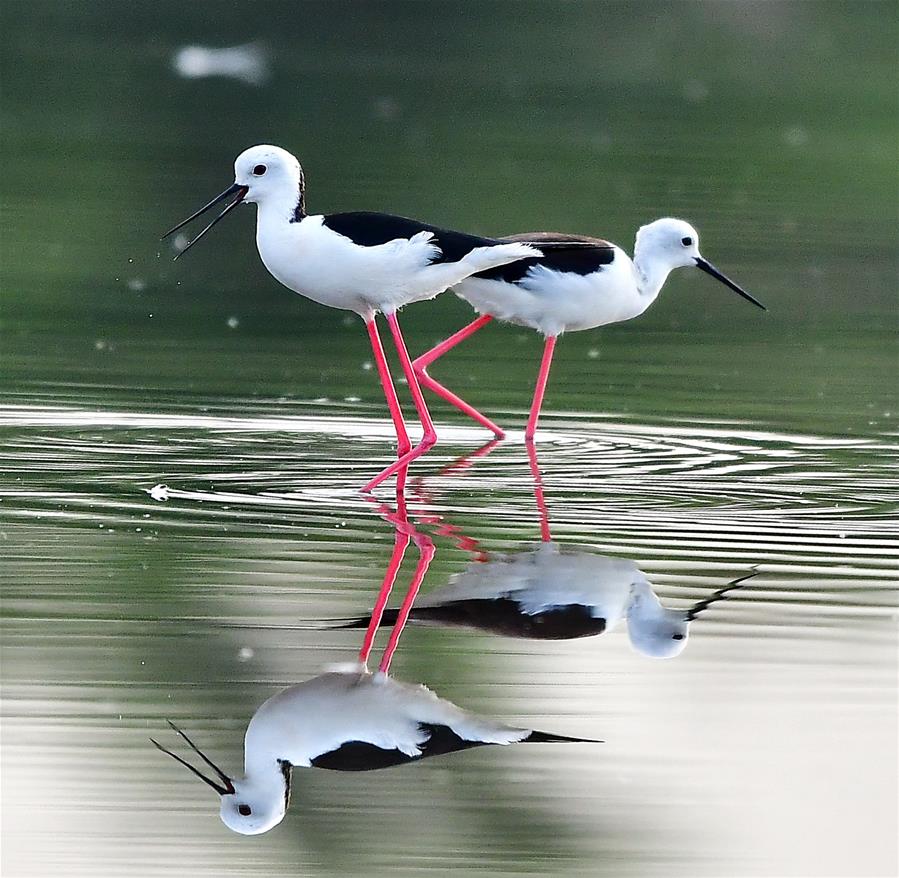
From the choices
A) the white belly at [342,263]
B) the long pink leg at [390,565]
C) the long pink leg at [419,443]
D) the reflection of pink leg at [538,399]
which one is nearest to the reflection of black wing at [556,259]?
the reflection of pink leg at [538,399]

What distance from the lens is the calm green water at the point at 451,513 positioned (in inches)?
219

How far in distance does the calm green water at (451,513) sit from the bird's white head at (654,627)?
0.18 ft

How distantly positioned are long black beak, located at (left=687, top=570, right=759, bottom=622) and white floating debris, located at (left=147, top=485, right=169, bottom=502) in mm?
2306

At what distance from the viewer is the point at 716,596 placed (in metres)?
7.49

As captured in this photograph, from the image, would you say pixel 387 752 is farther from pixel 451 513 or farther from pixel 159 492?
pixel 159 492

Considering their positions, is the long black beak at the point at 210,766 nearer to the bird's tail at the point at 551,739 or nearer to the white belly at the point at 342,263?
the bird's tail at the point at 551,739

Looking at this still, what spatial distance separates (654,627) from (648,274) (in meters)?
4.92

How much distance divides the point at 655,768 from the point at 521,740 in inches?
13.9

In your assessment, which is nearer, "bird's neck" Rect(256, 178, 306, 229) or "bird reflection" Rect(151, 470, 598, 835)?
"bird reflection" Rect(151, 470, 598, 835)

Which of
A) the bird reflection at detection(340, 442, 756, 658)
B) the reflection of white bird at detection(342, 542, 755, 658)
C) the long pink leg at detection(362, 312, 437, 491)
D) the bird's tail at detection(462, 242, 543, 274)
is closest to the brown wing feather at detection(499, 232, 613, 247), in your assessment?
the bird's tail at detection(462, 242, 543, 274)

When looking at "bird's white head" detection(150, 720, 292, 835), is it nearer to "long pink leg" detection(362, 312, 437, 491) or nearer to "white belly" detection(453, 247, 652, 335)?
"long pink leg" detection(362, 312, 437, 491)

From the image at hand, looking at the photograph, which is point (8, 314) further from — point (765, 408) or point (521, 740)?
point (521, 740)

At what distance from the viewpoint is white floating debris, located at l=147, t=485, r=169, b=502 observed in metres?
8.86

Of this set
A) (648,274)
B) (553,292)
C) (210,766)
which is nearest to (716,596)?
(210,766)
